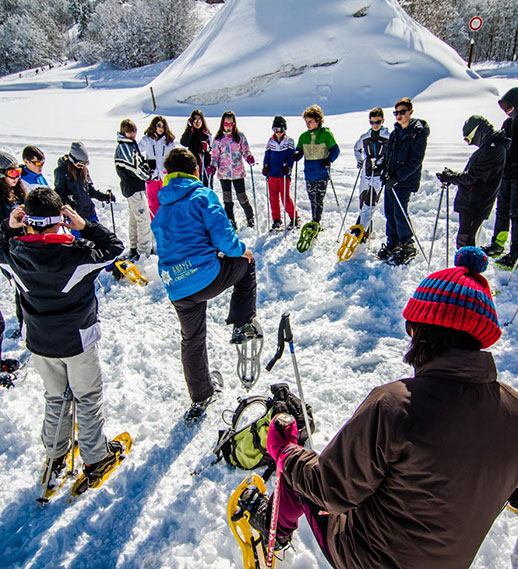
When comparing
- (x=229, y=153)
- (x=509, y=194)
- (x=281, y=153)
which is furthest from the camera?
(x=229, y=153)

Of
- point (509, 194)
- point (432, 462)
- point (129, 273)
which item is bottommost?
point (129, 273)

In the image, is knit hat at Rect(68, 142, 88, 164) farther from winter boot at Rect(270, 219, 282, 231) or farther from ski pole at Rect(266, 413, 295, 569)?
ski pole at Rect(266, 413, 295, 569)

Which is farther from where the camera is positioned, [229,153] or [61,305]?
[229,153]

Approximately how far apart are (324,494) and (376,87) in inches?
827

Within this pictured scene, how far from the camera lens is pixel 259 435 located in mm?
2881

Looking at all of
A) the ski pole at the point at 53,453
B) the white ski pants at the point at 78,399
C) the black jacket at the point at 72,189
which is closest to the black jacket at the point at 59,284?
the white ski pants at the point at 78,399

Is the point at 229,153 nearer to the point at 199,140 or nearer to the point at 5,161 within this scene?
the point at 199,140

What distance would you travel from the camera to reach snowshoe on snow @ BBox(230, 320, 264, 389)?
3689mm

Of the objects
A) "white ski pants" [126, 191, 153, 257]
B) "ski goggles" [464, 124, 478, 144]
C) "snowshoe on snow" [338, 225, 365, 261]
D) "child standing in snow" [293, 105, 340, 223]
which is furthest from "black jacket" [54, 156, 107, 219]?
"ski goggles" [464, 124, 478, 144]

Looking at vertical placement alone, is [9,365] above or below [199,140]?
below

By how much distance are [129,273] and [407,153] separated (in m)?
4.64

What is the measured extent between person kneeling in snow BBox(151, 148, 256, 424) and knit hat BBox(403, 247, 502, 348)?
2.01m

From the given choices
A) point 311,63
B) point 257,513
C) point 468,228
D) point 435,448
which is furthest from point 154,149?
point 311,63

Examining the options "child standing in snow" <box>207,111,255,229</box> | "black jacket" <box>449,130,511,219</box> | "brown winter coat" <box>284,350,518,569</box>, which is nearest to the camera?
"brown winter coat" <box>284,350,518,569</box>
